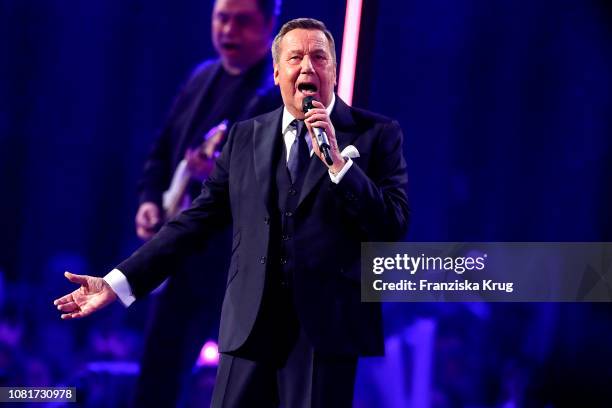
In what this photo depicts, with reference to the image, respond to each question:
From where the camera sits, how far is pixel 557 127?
3.44m

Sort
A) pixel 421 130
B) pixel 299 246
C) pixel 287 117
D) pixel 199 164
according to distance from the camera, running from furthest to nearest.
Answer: pixel 421 130
pixel 199 164
pixel 287 117
pixel 299 246

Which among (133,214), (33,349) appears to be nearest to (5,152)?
(133,214)

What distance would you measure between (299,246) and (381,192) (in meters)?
0.22

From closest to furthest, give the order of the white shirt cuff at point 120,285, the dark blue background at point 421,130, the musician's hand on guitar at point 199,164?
the white shirt cuff at point 120,285 → the musician's hand on guitar at point 199,164 → the dark blue background at point 421,130

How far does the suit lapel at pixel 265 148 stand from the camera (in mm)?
1887

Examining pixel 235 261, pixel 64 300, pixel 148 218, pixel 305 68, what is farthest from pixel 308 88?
pixel 148 218

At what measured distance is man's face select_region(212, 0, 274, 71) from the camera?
3307 mm

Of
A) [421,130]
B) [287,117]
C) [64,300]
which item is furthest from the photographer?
[421,130]

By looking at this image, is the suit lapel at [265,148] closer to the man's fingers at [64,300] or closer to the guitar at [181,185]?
the man's fingers at [64,300]

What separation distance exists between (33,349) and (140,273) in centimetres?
157

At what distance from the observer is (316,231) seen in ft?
5.96

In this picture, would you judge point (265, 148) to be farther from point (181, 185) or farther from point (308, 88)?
point (181, 185)

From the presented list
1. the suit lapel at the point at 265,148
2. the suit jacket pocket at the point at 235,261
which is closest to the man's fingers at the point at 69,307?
the suit jacket pocket at the point at 235,261

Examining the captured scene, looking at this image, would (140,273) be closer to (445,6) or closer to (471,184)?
(471,184)
